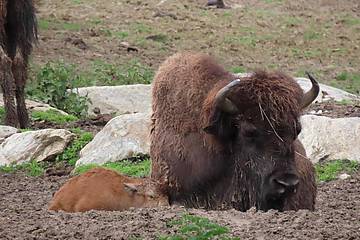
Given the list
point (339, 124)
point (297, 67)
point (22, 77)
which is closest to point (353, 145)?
point (339, 124)

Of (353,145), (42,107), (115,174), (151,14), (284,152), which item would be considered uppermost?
(284,152)

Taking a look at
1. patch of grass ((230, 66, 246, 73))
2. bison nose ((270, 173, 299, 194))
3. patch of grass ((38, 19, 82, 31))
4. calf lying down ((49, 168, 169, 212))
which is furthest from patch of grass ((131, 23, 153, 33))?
bison nose ((270, 173, 299, 194))

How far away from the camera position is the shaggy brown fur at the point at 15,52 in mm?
13328

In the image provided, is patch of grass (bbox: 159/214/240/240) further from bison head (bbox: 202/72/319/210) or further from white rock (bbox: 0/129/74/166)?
white rock (bbox: 0/129/74/166)

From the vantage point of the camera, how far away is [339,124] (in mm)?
11180

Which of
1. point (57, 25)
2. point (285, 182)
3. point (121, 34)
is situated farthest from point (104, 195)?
point (57, 25)

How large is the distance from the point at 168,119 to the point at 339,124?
373 cm

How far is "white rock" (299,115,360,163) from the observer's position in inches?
431

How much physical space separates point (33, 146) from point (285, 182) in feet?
18.0

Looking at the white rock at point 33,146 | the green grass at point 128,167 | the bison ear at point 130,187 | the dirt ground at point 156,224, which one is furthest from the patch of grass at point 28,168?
the dirt ground at point 156,224

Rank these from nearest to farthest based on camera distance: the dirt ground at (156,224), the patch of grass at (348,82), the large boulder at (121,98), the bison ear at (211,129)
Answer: the dirt ground at (156,224), the bison ear at (211,129), the large boulder at (121,98), the patch of grass at (348,82)

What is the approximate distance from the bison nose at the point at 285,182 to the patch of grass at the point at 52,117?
6.92 m

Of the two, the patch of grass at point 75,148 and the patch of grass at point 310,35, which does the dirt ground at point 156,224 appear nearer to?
the patch of grass at point 75,148

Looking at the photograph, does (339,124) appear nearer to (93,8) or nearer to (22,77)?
(22,77)
